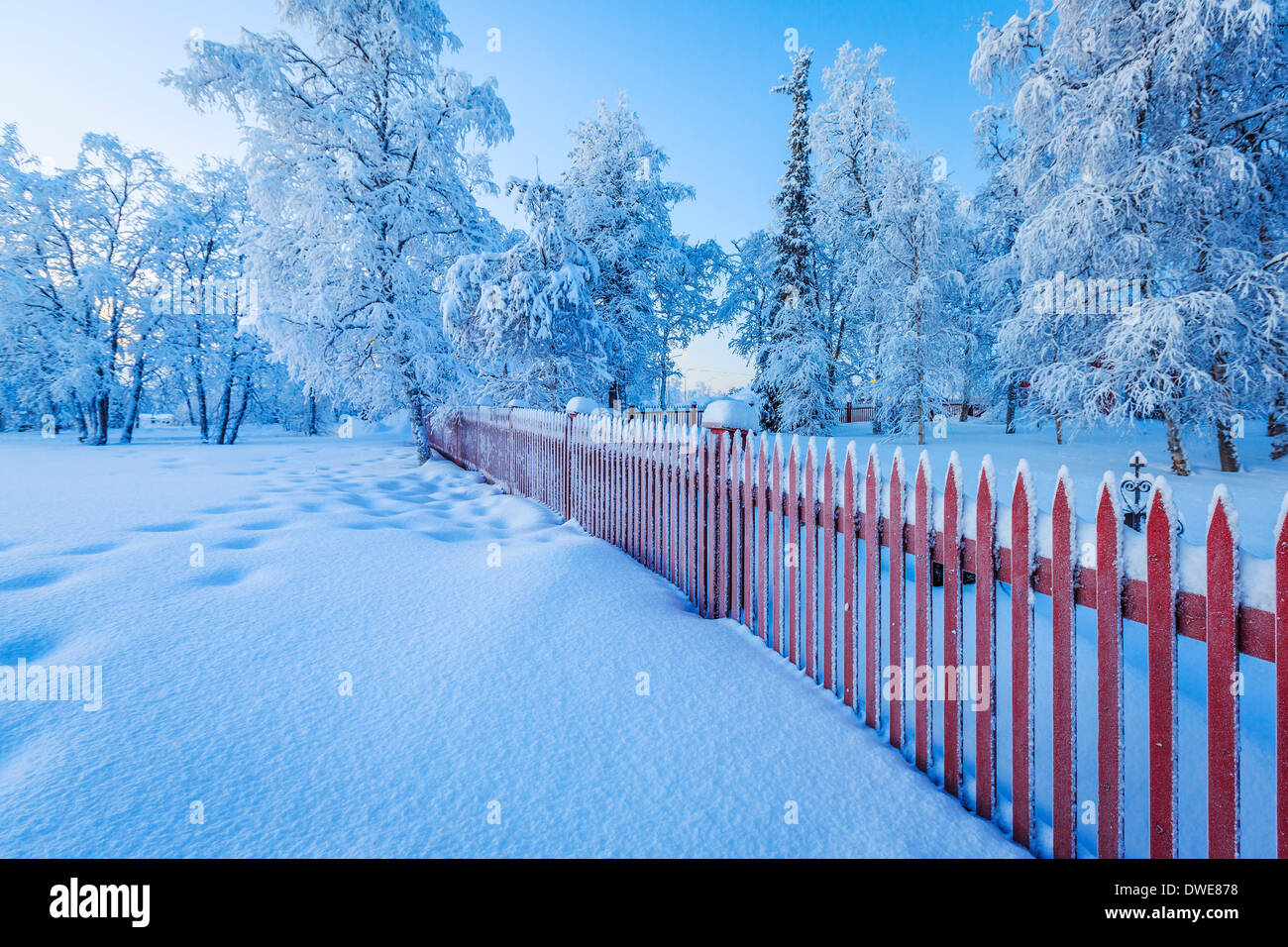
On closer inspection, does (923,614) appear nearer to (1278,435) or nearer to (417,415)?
(417,415)

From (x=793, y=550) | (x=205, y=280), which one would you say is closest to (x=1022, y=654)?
(x=793, y=550)

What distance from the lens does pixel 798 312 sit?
68.2 ft

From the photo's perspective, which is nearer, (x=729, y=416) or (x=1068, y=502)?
(x=1068, y=502)

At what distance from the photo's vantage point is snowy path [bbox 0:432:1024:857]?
6.07ft

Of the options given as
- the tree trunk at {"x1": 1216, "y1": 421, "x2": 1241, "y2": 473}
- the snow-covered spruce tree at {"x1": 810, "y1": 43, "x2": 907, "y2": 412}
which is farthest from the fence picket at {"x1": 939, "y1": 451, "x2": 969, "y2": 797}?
the snow-covered spruce tree at {"x1": 810, "y1": 43, "x2": 907, "y2": 412}

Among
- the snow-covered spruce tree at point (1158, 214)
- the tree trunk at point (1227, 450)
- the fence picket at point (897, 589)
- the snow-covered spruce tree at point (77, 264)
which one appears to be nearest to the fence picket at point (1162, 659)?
the fence picket at point (897, 589)

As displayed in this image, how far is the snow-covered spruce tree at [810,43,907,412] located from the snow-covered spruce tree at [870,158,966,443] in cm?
104

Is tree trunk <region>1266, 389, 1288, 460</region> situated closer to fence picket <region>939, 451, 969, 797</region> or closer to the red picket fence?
the red picket fence

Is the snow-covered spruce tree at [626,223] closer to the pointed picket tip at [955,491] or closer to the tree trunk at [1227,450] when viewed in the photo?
the tree trunk at [1227,450]

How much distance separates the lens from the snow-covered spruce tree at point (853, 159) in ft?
67.3

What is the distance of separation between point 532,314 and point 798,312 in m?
12.8

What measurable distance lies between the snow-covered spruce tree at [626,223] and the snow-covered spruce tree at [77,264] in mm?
13253

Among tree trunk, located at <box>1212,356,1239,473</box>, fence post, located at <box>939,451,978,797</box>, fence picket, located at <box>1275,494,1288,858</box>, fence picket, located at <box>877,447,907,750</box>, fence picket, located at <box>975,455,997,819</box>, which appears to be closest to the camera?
fence picket, located at <box>1275,494,1288,858</box>

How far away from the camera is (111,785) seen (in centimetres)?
194
